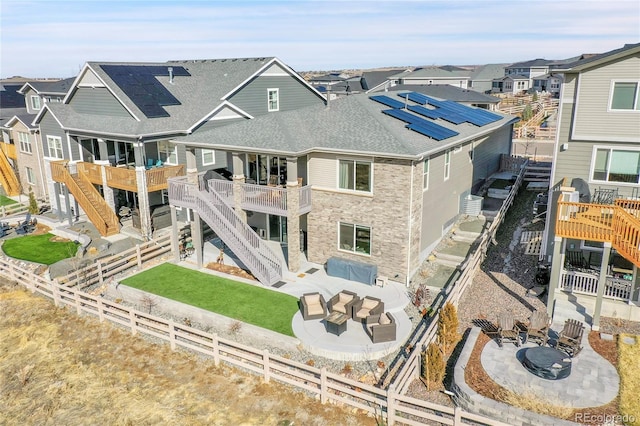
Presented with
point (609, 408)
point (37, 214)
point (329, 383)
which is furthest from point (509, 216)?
point (37, 214)

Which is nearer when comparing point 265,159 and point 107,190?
point 265,159

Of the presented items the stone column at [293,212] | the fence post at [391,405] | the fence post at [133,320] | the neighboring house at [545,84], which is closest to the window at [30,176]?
the fence post at [133,320]

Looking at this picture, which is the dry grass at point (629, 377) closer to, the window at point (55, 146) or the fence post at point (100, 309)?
the fence post at point (100, 309)

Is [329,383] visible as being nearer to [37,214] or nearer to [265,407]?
[265,407]

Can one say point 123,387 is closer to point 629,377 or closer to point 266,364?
point 266,364

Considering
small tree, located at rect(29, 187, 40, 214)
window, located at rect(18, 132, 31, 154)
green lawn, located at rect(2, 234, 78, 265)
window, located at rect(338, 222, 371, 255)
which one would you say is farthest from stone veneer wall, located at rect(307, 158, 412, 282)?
window, located at rect(18, 132, 31, 154)

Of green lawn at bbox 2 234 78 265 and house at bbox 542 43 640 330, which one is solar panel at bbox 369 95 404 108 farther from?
green lawn at bbox 2 234 78 265

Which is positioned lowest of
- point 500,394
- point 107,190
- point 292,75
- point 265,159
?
point 500,394
